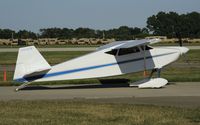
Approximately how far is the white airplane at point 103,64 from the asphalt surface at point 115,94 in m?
0.53

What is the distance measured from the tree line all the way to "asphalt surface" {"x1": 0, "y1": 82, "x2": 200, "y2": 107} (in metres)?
85.8

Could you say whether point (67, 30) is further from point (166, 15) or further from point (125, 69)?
point (125, 69)

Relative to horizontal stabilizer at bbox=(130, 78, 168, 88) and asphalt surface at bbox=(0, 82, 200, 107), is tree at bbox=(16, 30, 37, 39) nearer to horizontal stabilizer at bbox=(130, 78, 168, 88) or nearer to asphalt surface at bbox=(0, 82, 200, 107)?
asphalt surface at bbox=(0, 82, 200, 107)

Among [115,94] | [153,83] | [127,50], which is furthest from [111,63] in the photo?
[115,94]

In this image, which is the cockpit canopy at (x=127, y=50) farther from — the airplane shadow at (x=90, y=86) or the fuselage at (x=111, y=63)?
the airplane shadow at (x=90, y=86)

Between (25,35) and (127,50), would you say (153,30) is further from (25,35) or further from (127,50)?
(127,50)

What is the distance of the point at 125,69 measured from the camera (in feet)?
62.5

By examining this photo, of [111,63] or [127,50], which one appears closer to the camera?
[111,63]

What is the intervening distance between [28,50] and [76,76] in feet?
7.08

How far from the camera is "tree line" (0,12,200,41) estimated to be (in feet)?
378

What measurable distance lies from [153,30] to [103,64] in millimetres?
109381

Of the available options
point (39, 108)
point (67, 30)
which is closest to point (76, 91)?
point (39, 108)

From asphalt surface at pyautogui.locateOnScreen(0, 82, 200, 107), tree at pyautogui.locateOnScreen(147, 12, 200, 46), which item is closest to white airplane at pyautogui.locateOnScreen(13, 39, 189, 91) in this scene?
asphalt surface at pyautogui.locateOnScreen(0, 82, 200, 107)

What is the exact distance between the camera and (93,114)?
10750mm
